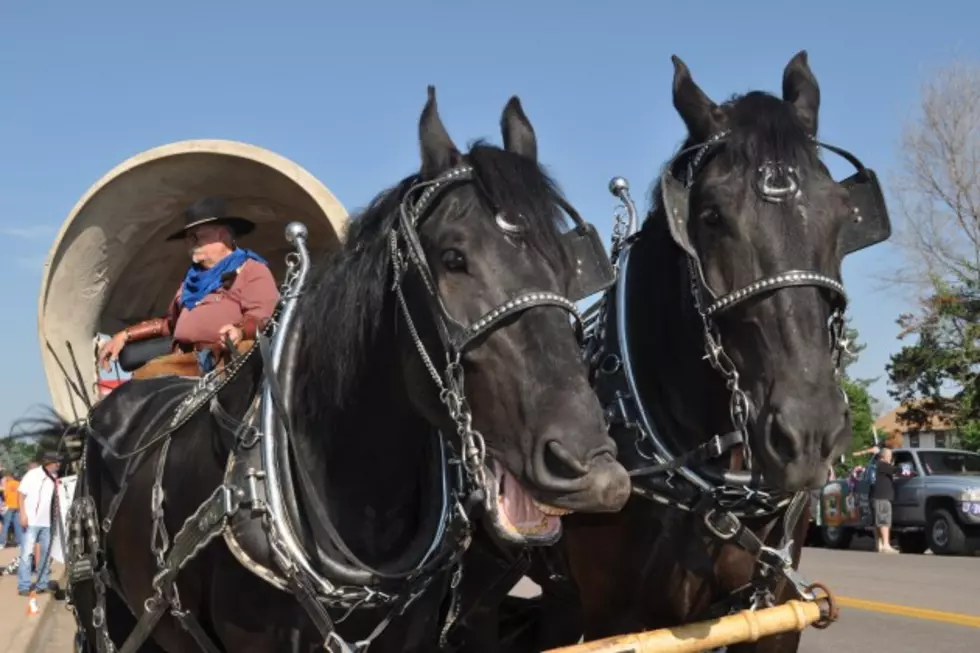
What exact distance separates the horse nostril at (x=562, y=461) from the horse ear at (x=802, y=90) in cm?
170

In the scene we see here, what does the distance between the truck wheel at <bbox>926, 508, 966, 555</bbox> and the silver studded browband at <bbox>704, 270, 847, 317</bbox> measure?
45.1 feet

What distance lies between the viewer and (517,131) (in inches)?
129

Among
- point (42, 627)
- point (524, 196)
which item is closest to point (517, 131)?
point (524, 196)

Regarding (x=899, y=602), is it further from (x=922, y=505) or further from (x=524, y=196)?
(x=524, y=196)

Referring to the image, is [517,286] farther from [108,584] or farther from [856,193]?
[108,584]

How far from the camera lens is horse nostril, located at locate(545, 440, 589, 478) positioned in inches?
97.6

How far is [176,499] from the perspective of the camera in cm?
351

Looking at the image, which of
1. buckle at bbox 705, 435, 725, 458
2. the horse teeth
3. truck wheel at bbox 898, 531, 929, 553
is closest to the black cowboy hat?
buckle at bbox 705, 435, 725, 458

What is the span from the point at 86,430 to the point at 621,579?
2.32 meters

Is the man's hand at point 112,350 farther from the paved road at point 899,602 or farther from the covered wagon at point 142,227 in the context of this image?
the paved road at point 899,602

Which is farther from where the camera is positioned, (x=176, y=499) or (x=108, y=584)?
(x=108, y=584)

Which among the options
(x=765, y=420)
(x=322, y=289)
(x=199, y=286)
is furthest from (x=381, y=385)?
(x=199, y=286)

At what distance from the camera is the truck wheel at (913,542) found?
56.8ft

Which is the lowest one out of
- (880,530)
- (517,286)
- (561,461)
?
(880,530)
